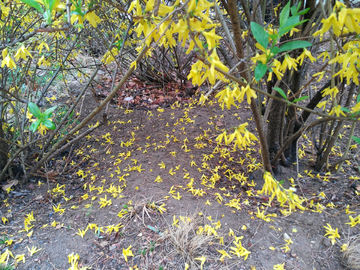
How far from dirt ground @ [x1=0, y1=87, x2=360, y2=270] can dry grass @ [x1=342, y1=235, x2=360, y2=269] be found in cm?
6

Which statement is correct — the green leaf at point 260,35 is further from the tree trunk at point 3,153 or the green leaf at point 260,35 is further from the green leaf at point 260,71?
the tree trunk at point 3,153

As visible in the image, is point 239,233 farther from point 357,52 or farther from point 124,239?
point 357,52

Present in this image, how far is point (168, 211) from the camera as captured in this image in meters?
1.94

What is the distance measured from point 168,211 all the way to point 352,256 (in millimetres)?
1315

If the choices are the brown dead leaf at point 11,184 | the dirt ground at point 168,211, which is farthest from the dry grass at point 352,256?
the brown dead leaf at point 11,184

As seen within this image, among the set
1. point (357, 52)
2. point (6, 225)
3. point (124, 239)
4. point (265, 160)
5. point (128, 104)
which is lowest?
point (124, 239)

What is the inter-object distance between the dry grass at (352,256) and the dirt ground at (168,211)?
0.18ft

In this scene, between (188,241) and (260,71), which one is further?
(188,241)

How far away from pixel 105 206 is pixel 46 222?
524 mm

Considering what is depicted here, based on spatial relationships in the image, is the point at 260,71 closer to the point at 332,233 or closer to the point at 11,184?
the point at 332,233

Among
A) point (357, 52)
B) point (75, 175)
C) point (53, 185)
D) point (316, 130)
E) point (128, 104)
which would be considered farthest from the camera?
point (128, 104)

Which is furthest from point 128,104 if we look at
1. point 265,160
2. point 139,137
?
point 265,160

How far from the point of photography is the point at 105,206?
2.04m

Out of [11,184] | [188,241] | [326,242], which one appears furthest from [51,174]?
[326,242]
